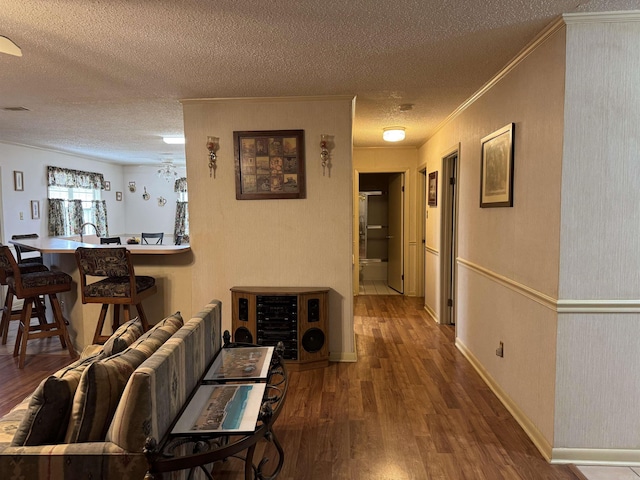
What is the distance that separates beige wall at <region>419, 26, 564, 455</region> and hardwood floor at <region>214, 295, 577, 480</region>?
17 cm

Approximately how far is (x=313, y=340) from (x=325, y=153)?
158 centimetres

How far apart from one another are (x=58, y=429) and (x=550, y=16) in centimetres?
272

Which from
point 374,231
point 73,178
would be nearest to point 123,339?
point 73,178

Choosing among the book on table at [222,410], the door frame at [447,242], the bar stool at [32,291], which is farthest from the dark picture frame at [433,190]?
the bar stool at [32,291]

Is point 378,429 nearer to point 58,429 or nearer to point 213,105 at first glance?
point 58,429

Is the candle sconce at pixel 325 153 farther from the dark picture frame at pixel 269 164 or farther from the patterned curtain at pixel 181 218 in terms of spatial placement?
the patterned curtain at pixel 181 218

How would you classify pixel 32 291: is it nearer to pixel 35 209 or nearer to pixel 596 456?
pixel 35 209

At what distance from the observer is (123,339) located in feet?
6.06

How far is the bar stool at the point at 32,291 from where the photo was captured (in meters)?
3.49

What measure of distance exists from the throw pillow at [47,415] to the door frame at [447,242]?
394cm

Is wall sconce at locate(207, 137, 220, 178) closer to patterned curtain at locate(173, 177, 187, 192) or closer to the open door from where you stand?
the open door

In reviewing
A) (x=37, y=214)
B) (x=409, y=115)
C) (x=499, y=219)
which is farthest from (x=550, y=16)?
(x=37, y=214)

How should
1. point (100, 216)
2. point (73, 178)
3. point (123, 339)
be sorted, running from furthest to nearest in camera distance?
point (100, 216)
point (73, 178)
point (123, 339)

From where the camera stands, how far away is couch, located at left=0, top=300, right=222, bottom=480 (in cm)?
127
